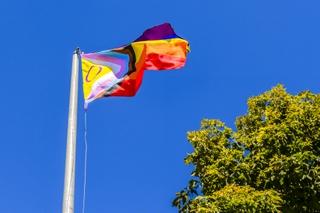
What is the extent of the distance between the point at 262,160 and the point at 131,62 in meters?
11.3

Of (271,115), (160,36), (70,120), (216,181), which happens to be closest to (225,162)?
(216,181)

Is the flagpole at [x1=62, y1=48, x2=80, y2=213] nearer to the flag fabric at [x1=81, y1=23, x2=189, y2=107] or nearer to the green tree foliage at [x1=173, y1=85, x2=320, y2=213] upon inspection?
the flag fabric at [x1=81, y1=23, x2=189, y2=107]

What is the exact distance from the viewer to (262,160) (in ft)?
68.9

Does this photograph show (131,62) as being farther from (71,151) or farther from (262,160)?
(262,160)

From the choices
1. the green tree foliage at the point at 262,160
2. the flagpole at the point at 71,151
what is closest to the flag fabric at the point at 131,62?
the flagpole at the point at 71,151

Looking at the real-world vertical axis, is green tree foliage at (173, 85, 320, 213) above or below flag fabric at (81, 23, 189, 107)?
above

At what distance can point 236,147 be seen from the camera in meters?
22.4

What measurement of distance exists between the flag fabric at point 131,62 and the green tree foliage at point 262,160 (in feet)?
28.6

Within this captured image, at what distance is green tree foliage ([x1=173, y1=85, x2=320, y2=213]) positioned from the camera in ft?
63.8

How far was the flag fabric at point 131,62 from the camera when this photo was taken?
10336 millimetres

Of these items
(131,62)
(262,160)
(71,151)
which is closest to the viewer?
(71,151)

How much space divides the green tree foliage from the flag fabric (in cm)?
873

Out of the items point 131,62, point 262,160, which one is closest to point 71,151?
point 131,62

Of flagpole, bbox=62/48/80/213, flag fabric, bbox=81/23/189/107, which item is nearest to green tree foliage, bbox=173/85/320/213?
flag fabric, bbox=81/23/189/107
